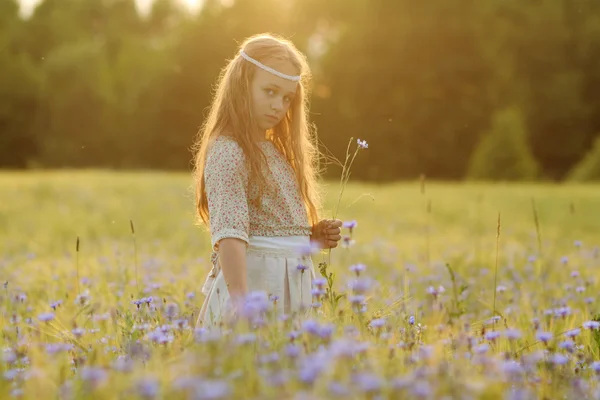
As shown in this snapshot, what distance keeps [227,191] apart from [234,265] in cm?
37

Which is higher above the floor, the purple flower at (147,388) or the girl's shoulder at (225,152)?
the girl's shoulder at (225,152)

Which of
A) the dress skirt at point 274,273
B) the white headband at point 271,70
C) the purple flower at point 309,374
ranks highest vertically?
the white headband at point 271,70

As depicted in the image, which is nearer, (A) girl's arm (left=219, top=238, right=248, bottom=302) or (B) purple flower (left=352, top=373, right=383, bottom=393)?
(B) purple flower (left=352, top=373, right=383, bottom=393)

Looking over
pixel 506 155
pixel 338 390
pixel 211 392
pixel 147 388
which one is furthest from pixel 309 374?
pixel 506 155

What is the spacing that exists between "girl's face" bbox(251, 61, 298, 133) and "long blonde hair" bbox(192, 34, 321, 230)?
0.12 feet

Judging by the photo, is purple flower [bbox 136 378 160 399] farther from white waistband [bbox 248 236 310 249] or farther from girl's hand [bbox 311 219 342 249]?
girl's hand [bbox 311 219 342 249]

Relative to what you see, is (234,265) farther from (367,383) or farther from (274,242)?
(367,383)

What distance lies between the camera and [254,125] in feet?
11.6

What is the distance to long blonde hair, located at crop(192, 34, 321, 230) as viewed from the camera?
348 cm

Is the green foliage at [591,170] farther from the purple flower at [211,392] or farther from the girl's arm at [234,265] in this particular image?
the purple flower at [211,392]

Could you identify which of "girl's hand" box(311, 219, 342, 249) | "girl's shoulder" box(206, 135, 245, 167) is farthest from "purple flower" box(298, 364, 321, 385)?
"girl's hand" box(311, 219, 342, 249)

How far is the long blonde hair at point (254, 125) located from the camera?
11.4 ft

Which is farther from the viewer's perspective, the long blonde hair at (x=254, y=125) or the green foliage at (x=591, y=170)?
the green foliage at (x=591, y=170)

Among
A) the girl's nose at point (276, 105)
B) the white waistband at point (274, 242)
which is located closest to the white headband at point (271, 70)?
the girl's nose at point (276, 105)
